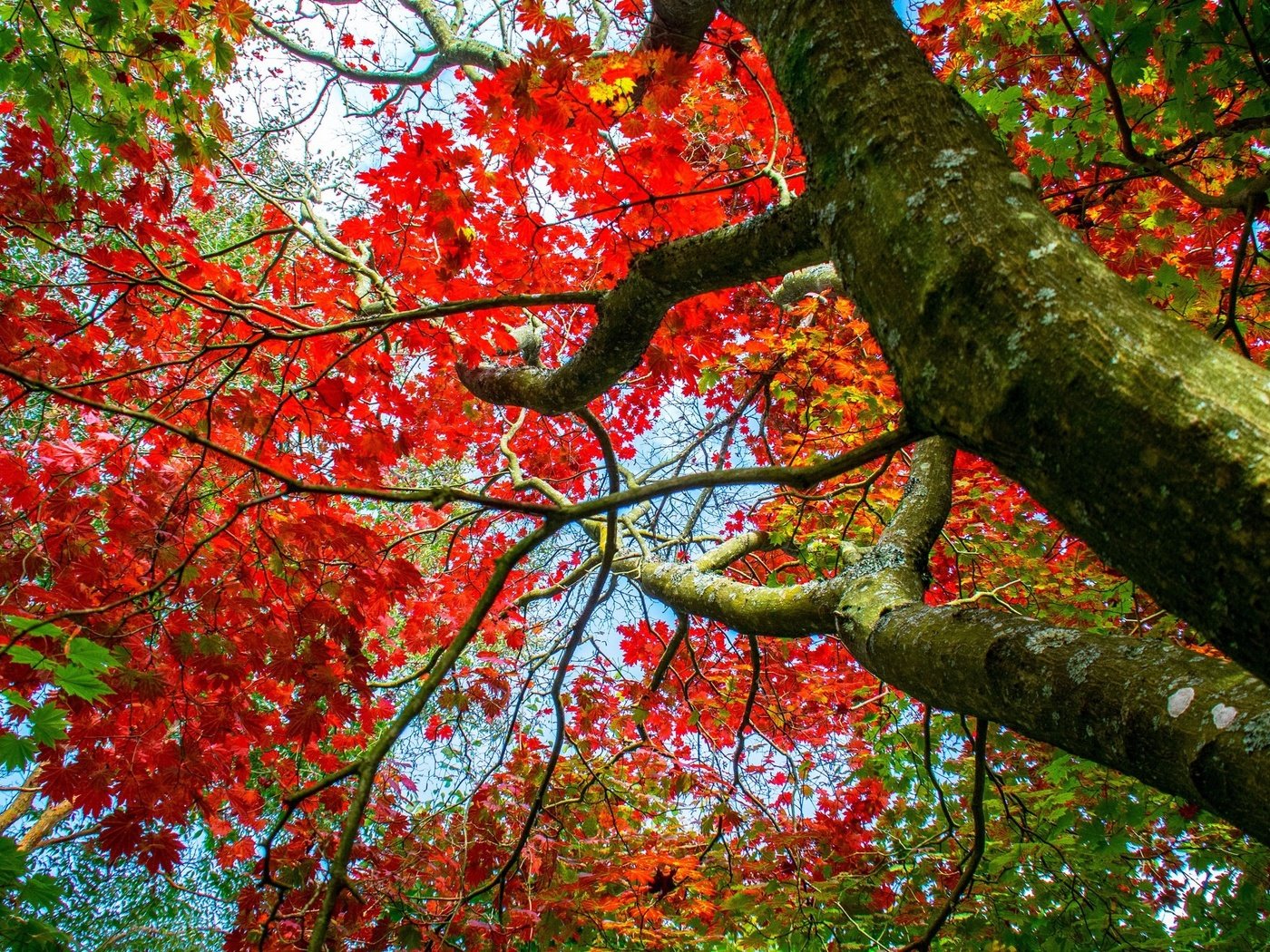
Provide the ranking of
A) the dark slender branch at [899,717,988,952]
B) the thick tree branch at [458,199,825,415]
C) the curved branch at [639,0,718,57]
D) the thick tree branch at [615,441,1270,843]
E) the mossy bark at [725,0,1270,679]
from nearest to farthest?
the mossy bark at [725,0,1270,679] → the thick tree branch at [615,441,1270,843] → the thick tree branch at [458,199,825,415] → the dark slender branch at [899,717,988,952] → the curved branch at [639,0,718,57]

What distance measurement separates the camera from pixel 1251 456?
2.41 ft

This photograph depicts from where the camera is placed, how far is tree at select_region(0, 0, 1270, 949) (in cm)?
98

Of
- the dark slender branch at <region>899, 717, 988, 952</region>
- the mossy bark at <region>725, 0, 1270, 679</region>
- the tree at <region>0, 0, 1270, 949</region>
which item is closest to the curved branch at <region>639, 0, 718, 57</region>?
the tree at <region>0, 0, 1270, 949</region>

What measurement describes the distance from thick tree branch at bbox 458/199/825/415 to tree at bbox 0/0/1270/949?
0.05 feet

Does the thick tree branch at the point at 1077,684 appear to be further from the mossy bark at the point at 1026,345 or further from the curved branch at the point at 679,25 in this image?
the curved branch at the point at 679,25

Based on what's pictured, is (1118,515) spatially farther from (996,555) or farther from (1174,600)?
(996,555)

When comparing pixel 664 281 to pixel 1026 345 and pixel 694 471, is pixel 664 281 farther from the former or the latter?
pixel 1026 345

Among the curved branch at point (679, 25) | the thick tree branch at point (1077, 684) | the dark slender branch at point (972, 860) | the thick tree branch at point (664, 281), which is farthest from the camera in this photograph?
the curved branch at point (679, 25)

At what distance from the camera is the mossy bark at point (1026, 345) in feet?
2.48

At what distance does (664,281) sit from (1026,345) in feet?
4.09

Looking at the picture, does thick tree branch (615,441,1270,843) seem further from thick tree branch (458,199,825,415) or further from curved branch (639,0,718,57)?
curved branch (639,0,718,57)

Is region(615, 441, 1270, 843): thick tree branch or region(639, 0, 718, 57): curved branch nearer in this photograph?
region(615, 441, 1270, 843): thick tree branch

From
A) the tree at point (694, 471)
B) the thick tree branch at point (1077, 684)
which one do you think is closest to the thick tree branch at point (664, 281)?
the tree at point (694, 471)

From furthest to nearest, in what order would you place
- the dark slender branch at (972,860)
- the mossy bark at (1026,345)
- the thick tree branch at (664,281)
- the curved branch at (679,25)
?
the curved branch at (679,25), the dark slender branch at (972,860), the thick tree branch at (664,281), the mossy bark at (1026,345)
